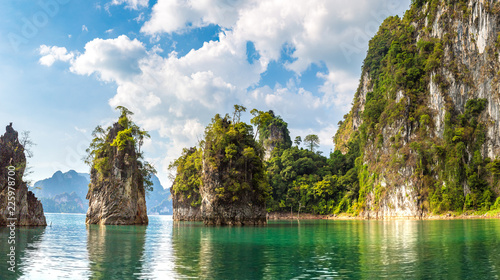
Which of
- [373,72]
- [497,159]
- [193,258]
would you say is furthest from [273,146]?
[193,258]

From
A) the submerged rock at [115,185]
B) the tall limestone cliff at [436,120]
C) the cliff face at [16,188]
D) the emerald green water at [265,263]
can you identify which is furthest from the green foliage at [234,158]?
the tall limestone cliff at [436,120]

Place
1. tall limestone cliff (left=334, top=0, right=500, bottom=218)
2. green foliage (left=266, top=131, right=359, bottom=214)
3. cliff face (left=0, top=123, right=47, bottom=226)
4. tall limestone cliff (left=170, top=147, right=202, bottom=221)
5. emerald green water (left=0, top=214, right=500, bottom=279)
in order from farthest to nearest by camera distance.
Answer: green foliage (left=266, top=131, right=359, bottom=214), tall limestone cliff (left=170, top=147, right=202, bottom=221), tall limestone cliff (left=334, top=0, right=500, bottom=218), cliff face (left=0, top=123, right=47, bottom=226), emerald green water (left=0, top=214, right=500, bottom=279)

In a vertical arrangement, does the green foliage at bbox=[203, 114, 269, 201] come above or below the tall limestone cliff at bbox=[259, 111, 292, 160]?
below

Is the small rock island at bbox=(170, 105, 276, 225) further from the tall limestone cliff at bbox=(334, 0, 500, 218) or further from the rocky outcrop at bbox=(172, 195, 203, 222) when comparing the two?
the tall limestone cliff at bbox=(334, 0, 500, 218)

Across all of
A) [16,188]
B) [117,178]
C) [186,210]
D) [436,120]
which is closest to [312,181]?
[436,120]

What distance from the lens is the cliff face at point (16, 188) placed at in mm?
46844

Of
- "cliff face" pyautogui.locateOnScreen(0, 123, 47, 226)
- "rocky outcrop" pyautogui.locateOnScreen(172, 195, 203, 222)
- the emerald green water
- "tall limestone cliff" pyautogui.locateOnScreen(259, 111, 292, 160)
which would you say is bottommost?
"rocky outcrop" pyautogui.locateOnScreen(172, 195, 203, 222)

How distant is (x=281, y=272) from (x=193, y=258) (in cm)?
626

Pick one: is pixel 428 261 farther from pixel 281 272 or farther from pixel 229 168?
pixel 229 168

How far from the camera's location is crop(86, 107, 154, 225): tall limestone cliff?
2549 inches

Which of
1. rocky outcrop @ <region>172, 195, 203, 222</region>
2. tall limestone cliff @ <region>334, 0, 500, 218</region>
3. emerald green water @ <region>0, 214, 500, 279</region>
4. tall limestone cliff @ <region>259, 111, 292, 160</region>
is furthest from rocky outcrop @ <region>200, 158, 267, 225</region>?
tall limestone cliff @ <region>259, 111, 292, 160</region>

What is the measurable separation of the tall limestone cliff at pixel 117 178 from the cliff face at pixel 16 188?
1320 centimetres

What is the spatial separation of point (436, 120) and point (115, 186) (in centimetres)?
7499

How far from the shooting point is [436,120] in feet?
314
